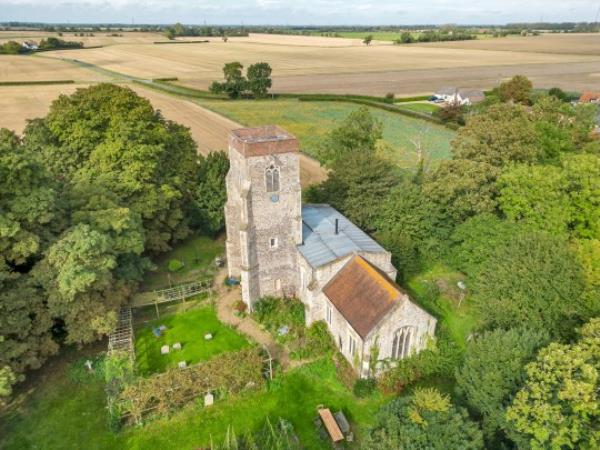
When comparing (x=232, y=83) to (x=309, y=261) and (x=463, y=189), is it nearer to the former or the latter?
(x=463, y=189)

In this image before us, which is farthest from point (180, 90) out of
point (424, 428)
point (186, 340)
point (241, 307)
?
point (424, 428)

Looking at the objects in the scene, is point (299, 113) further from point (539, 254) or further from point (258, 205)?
point (539, 254)

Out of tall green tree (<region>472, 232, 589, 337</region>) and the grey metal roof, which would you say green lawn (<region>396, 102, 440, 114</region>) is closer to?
the grey metal roof

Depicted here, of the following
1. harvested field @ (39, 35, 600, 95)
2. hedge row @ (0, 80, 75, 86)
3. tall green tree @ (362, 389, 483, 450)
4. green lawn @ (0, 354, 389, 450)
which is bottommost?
green lawn @ (0, 354, 389, 450)

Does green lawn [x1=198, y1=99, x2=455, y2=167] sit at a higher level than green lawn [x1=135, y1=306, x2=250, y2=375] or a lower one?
higher

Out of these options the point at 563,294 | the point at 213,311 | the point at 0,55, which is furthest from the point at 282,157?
the point at 0,55

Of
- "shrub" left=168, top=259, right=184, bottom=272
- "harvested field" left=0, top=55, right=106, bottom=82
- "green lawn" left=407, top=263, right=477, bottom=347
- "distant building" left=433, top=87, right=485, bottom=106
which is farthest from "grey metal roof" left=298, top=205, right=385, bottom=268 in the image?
"harvested field" left=0, top=55, right=106, bottom=82

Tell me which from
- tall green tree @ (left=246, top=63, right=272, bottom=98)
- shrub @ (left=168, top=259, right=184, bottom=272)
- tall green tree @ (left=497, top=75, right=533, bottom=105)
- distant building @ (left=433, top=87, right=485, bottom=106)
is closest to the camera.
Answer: shrub @ (left=168, top=259, right=184, bottom=272)

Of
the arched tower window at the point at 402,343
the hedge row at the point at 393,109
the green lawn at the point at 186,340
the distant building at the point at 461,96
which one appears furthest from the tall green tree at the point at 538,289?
the distant building at the point at 461,96
